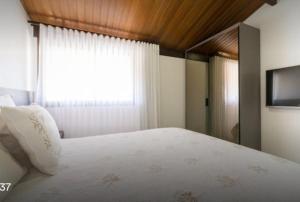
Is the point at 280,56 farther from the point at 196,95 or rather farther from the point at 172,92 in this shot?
the point at 172,92

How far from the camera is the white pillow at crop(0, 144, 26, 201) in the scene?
588mm

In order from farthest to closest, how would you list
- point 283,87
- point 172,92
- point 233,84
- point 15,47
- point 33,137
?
point 172,92
point 233,84
point 283,87
point 15,47
point 33,137

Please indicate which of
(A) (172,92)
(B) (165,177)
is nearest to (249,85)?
(A) (172,92)

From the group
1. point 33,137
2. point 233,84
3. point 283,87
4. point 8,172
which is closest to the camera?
point 8,172

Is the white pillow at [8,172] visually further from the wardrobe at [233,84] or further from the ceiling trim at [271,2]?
the ceiling trim at [271,2]

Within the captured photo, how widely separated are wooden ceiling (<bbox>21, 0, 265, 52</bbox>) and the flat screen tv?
3.89ft

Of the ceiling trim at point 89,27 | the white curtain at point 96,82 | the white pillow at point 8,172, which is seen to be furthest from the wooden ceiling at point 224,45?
the white pillow at point 8,172

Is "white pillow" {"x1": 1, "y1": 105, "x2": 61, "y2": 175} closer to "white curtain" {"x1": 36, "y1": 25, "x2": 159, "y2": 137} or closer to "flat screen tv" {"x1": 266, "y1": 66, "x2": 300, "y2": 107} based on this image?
"white curtain" {"x1": 36, "y1": 25, "x2": 159, "y2": 137}

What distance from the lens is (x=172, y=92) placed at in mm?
3305

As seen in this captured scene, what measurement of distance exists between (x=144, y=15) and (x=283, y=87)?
2.33 meters

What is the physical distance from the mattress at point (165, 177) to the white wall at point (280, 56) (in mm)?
1616

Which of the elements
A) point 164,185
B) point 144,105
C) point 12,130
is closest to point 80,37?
point 144,105

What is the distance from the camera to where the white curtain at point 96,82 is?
2.31m

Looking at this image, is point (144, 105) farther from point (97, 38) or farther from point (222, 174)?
point (222, 174)
